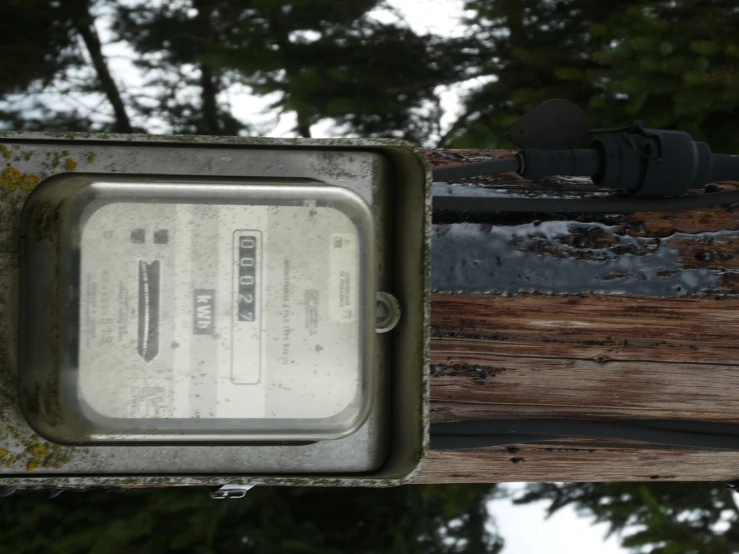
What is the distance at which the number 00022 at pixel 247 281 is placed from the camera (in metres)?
1.30

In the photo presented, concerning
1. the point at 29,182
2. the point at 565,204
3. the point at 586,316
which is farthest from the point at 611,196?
the point at 29,182

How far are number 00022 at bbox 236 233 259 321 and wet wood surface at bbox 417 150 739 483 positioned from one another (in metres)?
0.36

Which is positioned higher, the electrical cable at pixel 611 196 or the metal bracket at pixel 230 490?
the electrical cable at pixel 611 196

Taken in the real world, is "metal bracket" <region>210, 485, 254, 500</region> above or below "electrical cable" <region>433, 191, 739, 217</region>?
below

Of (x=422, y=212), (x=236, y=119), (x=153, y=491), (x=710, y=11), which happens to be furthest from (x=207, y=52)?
(x=422, y=212)

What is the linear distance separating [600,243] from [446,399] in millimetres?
442

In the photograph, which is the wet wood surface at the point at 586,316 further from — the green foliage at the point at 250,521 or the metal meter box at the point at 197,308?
the green foliage at the point at 250,521

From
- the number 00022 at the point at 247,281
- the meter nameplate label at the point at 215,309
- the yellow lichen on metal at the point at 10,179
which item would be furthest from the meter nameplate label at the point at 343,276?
the yellow lichen on metal at the point at 10,179

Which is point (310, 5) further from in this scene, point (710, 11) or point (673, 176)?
point (673, 176)

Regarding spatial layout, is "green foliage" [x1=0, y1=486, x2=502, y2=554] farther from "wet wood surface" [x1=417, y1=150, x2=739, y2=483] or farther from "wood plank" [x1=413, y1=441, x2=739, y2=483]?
"wet wood surface" [x1=417, y1=150, x2=739, y2=483]

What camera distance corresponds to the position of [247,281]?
1.30 metres

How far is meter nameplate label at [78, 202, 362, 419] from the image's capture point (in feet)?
4.24

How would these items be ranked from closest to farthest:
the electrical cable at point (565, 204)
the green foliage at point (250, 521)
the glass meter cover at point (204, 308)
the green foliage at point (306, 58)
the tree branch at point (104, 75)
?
the glass meter cover at point (204, 308) → the electrical cable at point (565, 204) → the green foliage at point (250, 521) → the green foliage at point (306, 58) → the tree branch at point (104, 75)

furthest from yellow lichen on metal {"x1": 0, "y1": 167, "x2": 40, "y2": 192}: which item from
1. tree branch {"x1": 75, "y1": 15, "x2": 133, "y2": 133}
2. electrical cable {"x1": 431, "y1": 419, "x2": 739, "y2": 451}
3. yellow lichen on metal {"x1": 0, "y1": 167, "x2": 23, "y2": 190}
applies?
tree branch {"x1": 75, "y1": 15, "x2": 133, "y2": 133}
